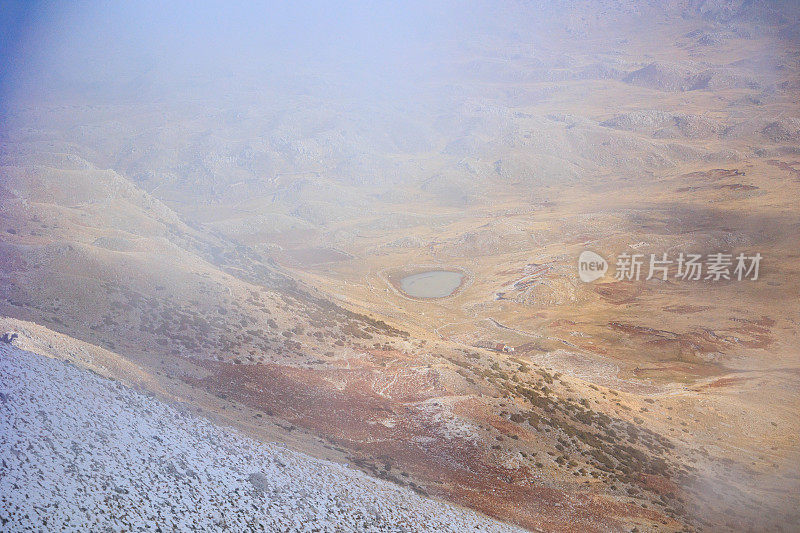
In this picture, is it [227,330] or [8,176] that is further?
[8,176]

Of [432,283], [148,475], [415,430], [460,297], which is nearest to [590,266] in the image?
[460,297]

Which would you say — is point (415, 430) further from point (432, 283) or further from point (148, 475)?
point (432, 283)

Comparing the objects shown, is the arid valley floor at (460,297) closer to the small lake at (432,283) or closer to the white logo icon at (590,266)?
the small lake at (432,283)

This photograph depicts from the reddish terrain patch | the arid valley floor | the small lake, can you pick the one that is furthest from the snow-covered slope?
the small lake

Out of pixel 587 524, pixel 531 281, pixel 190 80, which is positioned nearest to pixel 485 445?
pixel 587 524

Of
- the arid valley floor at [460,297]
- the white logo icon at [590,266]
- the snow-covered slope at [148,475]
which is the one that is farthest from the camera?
the white logo icon at [590,266]

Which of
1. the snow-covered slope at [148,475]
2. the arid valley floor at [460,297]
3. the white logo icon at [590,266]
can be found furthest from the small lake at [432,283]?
the snow-covered slope at [148,475]

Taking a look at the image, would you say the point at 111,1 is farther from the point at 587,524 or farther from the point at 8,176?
the point at 587,524
